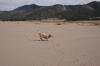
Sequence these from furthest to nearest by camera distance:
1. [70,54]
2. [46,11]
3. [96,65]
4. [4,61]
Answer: [46,11], [70,54], [4,61], [96,65]

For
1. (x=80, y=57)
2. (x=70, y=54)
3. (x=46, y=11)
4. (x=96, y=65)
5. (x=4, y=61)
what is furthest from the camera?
(x=46, y=11)

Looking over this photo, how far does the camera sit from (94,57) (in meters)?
9.70

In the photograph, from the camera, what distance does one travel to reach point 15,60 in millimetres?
9102

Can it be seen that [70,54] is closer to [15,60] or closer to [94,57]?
[94,57]

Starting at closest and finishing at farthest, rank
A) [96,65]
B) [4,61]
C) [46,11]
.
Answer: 1. [96,65]
2. [4,61]
3. [46,11]

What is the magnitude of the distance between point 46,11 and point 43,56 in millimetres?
188908

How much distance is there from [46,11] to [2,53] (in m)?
188

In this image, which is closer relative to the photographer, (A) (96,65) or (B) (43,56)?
(A) (96,65)

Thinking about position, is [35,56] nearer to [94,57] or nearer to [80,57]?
[80,57]

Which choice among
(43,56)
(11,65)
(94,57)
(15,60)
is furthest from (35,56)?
(94,57)

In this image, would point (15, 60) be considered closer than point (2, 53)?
Yes

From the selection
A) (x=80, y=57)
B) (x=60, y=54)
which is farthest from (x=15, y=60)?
(x=80, y=57)

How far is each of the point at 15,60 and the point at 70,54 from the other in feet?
10.0

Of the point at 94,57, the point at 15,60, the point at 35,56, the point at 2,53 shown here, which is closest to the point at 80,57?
the point at 94,57
